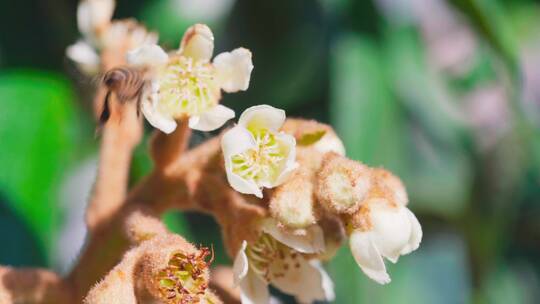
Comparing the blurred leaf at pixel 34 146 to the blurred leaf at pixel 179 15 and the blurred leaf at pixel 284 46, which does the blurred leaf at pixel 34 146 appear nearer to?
the blurred leaf at pixel 179 15

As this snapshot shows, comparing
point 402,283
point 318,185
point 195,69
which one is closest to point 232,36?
point 402,283

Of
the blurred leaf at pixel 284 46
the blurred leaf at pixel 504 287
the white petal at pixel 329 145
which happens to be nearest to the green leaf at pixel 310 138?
the white petal at pixel 329 145

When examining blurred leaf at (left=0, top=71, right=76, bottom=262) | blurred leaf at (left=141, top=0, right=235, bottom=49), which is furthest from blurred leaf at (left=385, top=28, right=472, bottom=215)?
blurred leaf at (left=0, top=71, right=76, bottom=262)

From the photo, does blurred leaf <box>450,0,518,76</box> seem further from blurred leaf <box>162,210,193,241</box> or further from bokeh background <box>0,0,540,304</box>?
blurred leaf <box>162,210,193,241</box>

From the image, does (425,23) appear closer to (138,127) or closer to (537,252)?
(537,252)

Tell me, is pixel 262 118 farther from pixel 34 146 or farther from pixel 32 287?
pixel 34 146

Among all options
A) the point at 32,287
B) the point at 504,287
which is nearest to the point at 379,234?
the point at 32,287
